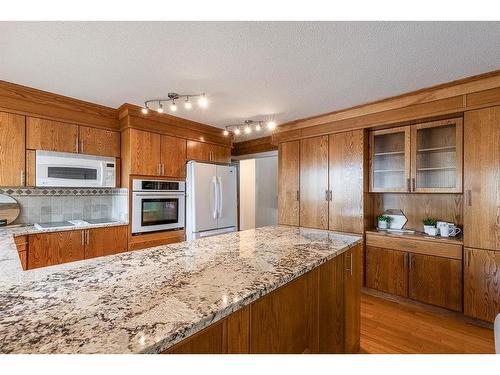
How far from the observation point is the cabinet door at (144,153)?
3.07m

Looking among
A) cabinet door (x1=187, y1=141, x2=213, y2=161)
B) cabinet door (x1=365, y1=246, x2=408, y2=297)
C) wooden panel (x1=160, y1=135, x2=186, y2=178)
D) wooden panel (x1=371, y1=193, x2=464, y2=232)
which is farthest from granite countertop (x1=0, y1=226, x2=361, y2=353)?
cabinet door (x1=187, y1=141, x2=213, y2=161)

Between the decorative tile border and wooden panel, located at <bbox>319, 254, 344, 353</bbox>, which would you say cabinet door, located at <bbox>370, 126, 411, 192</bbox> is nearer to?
wooden panel, located at <bbox>319, 254, 344, 353</bbox>

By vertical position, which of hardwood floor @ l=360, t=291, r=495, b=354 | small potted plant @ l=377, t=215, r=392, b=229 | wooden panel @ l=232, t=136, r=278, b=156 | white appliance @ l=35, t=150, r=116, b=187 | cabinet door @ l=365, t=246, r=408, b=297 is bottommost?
Result: hardwood floor @ l=360, t=291, r=495, b=354

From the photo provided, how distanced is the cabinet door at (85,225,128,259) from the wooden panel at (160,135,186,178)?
0.90 metres

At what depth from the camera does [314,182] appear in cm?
349

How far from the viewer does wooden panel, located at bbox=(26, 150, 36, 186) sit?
2578 millimetres

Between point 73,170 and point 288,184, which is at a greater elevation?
point 73,170

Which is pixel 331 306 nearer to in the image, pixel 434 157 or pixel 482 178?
pixel 482 178

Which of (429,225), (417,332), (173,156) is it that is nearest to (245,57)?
(173,156)

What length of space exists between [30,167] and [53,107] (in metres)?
0.67

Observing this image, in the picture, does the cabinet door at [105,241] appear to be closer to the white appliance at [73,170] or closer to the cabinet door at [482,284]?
the white appliance at [73,170]

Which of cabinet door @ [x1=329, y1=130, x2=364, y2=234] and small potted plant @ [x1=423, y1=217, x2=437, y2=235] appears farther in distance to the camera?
cabinet door @ [x1=329, y1=130, x2=364, y2=234]
